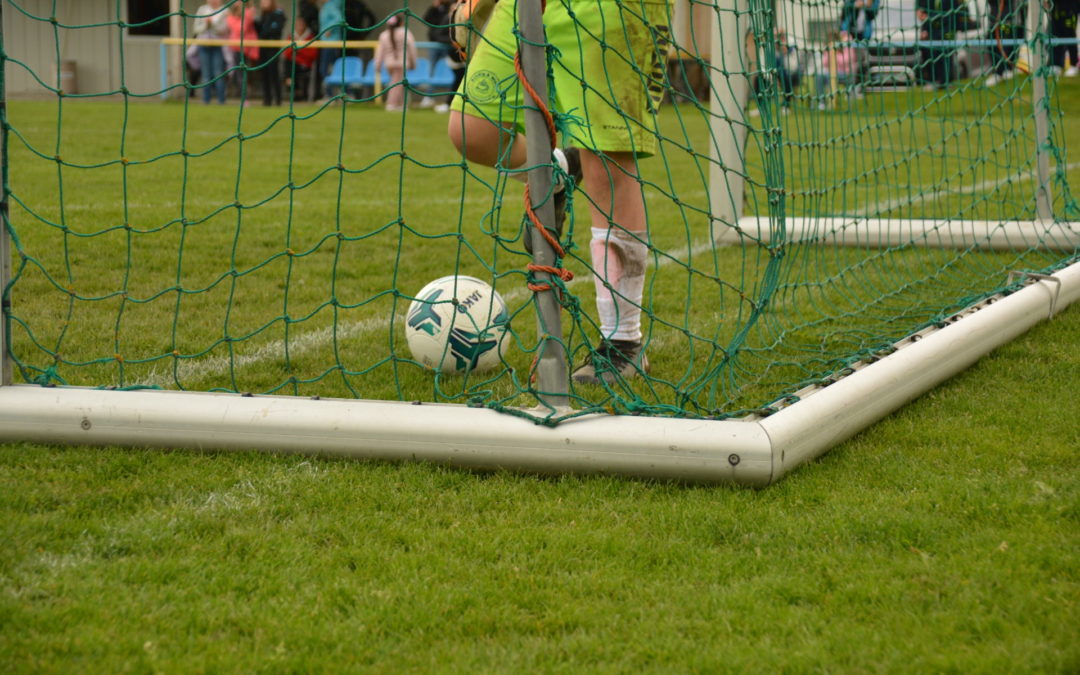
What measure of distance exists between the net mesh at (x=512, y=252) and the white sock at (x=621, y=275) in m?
0.11

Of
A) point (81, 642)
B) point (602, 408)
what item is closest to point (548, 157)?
point (602, 408)

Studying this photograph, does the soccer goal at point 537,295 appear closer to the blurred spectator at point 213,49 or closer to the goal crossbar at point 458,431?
the goal crossbar at point 458,431

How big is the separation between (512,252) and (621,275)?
0.85m

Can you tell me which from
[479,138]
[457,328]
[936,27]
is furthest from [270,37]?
[457,328]

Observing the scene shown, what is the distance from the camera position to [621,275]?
3637 mm

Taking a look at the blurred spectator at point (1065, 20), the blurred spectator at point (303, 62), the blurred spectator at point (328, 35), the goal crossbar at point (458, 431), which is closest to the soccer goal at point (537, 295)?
the goal crossbar at point (458, 431)

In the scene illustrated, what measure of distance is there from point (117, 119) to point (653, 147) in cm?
1132

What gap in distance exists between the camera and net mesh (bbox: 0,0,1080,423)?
3359mm

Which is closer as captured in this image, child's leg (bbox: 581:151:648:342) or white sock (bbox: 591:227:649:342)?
child's leg (bbox: 581:151:648:342)

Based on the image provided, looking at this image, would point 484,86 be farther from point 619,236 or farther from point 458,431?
point 458,431

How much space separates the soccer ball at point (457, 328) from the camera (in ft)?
11.6

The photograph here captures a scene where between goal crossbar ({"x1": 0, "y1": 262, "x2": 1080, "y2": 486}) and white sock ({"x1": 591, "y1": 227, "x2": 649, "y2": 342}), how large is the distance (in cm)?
73

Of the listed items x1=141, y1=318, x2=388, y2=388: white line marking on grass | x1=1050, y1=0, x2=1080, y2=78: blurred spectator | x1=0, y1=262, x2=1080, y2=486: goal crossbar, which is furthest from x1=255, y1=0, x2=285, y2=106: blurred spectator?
x1=0, y1=262, x2=1080, y2=486: goal crossbar

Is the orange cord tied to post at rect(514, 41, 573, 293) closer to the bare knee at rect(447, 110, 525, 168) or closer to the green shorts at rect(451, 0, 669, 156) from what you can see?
→ the green shorts at rect(451, 0, 669, 156)
